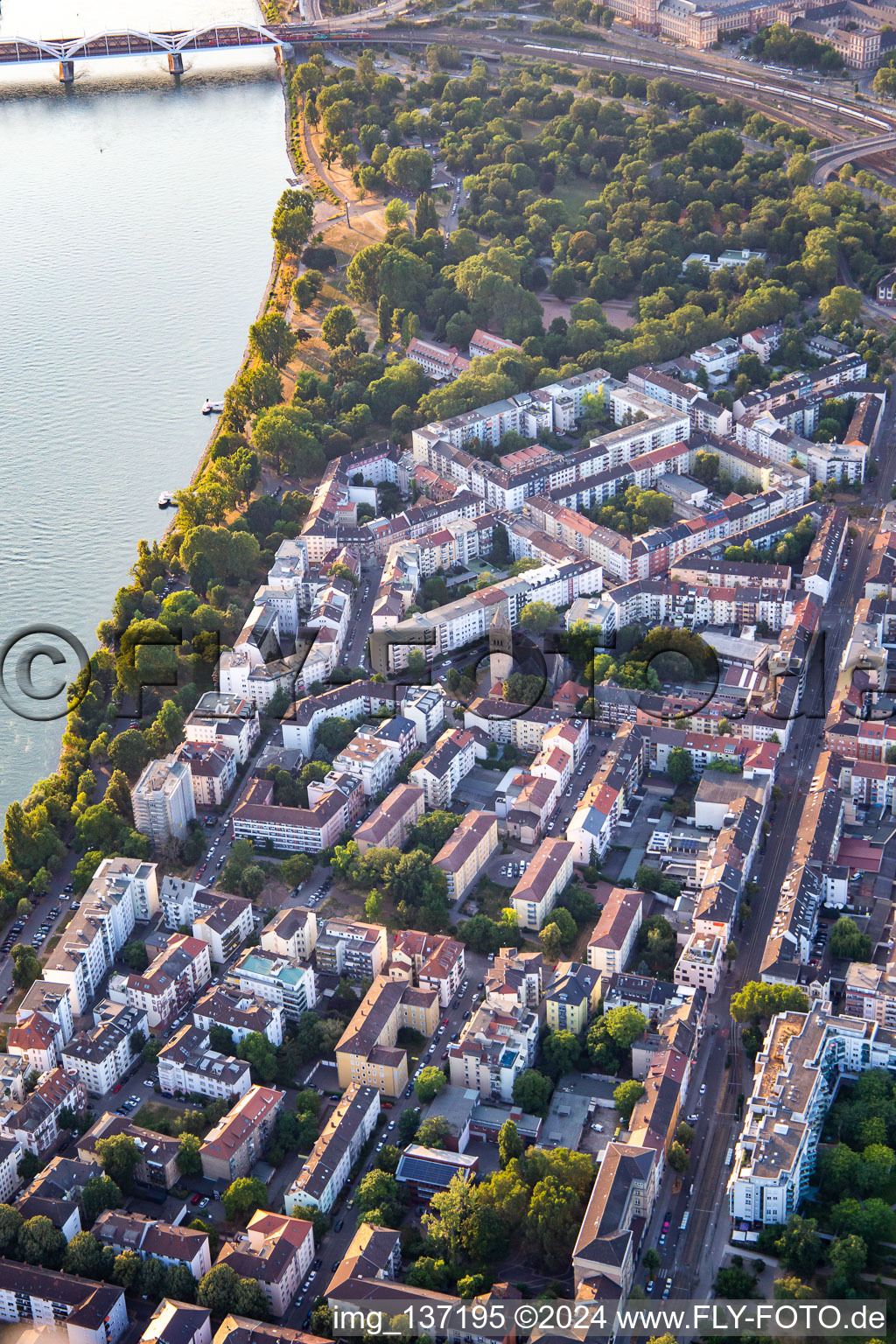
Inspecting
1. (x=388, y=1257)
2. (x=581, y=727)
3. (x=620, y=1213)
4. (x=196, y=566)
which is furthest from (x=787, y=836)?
(x=196, y=566)

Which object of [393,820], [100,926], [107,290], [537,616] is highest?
[107,290]

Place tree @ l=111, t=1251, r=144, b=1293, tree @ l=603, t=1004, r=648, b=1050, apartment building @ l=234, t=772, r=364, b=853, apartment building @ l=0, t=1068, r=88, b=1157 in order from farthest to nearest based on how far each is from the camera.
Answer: apartment building @ l=234, t=772, r=364, b=853 < tree @ l=603, t=1004, r=648, b=1050 < apartment building @ l=0, t=1068, r=88, b=1157 < tree @ l=111, t=1251, r=144, b=1293

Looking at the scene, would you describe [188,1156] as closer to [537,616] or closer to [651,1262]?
[651,1262]

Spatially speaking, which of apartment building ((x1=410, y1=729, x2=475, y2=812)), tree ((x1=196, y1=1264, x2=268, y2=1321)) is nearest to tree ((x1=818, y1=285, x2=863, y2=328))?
apartment building ((x1=410, y1=729, x2=475, y2=812))

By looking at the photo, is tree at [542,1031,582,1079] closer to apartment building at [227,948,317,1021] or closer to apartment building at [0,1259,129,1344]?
apartment building at [227,948,317,1021]

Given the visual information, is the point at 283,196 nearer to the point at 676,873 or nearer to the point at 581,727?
the point at 581,727

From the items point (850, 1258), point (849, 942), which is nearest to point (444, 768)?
point (849, 942)
